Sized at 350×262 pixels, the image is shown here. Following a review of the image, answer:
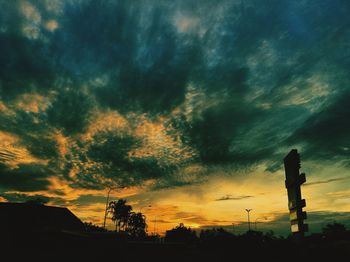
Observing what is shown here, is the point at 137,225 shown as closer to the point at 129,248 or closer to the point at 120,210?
the point at 120,210

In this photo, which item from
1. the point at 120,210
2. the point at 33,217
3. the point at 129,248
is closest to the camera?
the point at 129,248

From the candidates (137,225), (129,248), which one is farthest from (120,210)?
(129,248)

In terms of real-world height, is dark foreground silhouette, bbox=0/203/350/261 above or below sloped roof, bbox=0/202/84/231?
below

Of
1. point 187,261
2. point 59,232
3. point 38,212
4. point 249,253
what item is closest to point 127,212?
point 38,212

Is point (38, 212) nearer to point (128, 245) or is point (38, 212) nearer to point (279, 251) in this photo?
point (128, 245)

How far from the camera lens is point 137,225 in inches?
4956

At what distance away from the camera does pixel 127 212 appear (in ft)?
362

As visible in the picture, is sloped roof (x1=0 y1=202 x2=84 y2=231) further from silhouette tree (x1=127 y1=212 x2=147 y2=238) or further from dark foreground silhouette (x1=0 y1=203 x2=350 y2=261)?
silhouette tree (x1=127 y1=212 x2=147 y2=238)

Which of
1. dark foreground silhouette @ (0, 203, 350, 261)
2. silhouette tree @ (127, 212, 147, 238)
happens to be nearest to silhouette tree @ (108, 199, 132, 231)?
silhouette tree @ (127, 212, 147, 238)

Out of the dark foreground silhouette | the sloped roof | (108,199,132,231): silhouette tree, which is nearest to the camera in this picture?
the dark foreground silhouette

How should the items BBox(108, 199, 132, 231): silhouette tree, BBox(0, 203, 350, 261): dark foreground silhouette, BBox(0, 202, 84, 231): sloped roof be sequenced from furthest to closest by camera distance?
BBox(108, 199, 132, 231): silhouette tree → BBox(0, 202, 84, 231): sloped roof → BBox(0, 203, 350, 261): dark foreground silhouette

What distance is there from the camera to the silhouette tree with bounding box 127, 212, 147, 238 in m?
123

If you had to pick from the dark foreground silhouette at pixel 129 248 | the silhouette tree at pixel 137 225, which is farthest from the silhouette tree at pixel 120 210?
the dark foreground silhouette at pixel 129 248

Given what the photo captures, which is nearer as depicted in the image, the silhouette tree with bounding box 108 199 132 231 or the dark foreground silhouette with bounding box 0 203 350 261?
the dark foreground silhouette with bounding box 0 203 350 261
